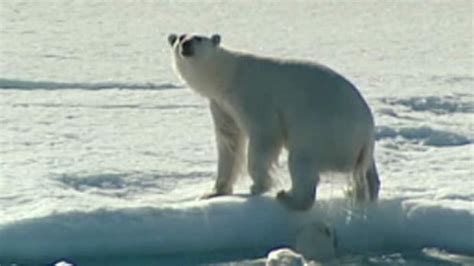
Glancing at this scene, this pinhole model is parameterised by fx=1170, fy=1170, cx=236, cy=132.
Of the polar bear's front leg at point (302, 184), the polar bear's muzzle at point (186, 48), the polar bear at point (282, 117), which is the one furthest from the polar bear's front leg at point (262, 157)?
the polar bear's muzzle at point (186, 48)

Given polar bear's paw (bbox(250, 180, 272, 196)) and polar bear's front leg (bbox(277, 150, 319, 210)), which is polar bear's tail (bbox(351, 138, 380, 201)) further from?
polar bear's paw (bbox(250, 180, 272, 196))

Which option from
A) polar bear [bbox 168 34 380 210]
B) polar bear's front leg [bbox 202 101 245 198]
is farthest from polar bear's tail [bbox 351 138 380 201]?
polar bear's front leg [bbox 202 101 245 198]

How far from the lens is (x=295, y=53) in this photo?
1170cm

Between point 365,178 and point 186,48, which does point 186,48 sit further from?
point 365,178

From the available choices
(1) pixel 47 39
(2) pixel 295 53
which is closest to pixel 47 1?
(1) pixel 47 39

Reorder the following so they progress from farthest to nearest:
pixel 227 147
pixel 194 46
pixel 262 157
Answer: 1. pixel 227 147
2. pixel 194 46
3. pixel 262 157

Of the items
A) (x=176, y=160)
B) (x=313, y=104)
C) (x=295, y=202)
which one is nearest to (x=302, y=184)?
(x=295, y=202)

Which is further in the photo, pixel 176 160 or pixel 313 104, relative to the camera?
pixel 176 160

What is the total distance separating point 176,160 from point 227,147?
82 cm

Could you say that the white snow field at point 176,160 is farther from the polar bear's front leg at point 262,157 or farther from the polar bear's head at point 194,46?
the polar bear's head at point 194,46

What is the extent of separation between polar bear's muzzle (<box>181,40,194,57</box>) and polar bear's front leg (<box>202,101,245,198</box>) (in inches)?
12.8

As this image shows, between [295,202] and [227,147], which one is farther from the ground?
[227,147]

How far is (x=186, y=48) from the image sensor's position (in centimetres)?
535

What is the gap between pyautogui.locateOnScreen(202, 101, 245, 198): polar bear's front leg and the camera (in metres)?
5.53
